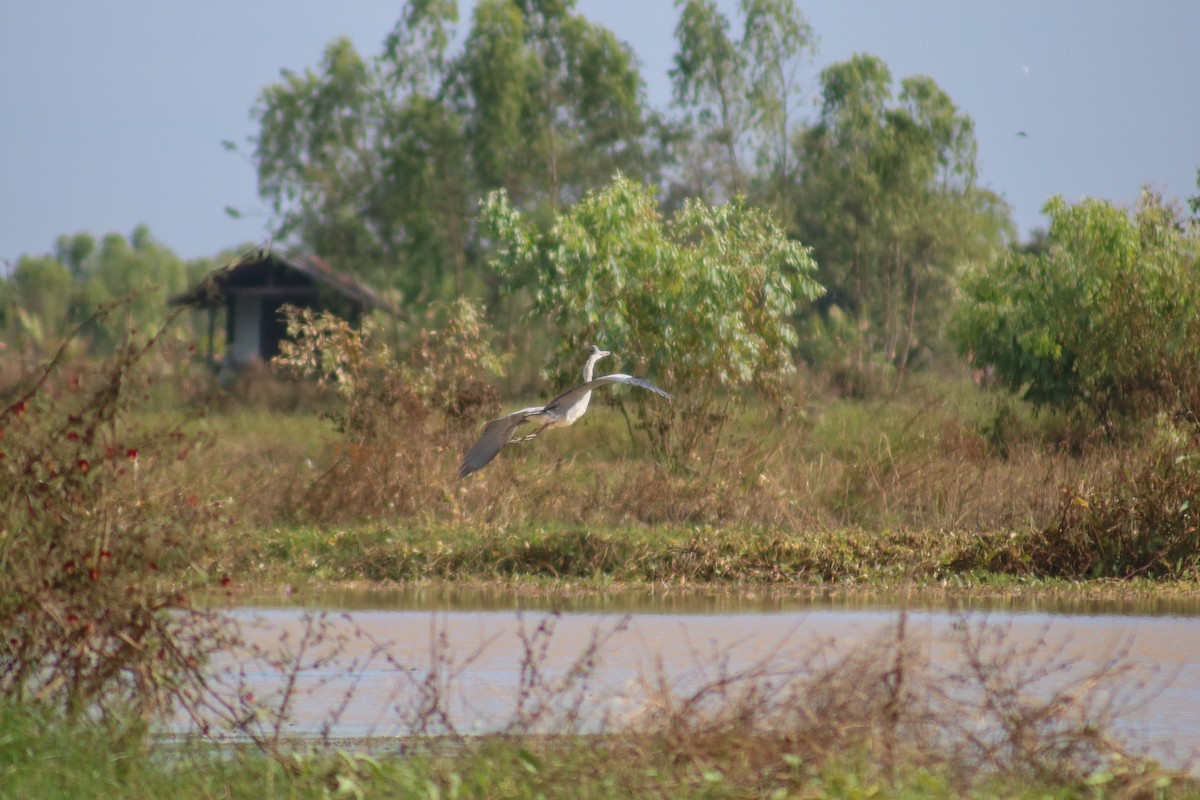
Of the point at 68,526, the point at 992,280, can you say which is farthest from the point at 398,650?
the point at 992,280

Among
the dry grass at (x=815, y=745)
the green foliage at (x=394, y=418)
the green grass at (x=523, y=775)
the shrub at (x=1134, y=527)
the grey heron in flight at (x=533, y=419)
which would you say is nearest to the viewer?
the green grass at (x=523, y=775)

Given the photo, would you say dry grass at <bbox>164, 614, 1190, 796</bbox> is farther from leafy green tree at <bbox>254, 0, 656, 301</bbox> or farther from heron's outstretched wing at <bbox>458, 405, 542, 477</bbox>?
leafy green tree at <bbox>254, 0, 656, 301</bbox>

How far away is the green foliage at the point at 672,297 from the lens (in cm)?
1739

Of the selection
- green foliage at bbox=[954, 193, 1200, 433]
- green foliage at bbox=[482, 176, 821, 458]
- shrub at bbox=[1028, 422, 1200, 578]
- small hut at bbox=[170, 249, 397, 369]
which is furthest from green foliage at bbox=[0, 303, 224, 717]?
small hut at bbox=[170, 249, 397, 369]

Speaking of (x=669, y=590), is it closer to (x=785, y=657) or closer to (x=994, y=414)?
(x=785, y=657)

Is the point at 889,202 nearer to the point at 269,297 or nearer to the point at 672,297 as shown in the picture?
the point at 269,297

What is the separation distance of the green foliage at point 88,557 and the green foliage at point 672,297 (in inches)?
453

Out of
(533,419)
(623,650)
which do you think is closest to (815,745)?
(623,650)

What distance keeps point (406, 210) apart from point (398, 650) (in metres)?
34.6

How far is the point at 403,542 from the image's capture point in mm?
13125

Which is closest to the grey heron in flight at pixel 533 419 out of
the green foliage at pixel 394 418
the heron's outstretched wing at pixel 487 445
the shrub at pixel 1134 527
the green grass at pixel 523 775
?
the heron's outstretched wing at pixel 487 445

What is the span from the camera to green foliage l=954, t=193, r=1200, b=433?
17.7 m

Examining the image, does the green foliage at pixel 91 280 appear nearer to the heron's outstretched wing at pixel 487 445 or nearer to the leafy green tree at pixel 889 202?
the heron's outstretched wing at pixel 487 445

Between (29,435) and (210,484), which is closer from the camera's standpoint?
(29,435)
